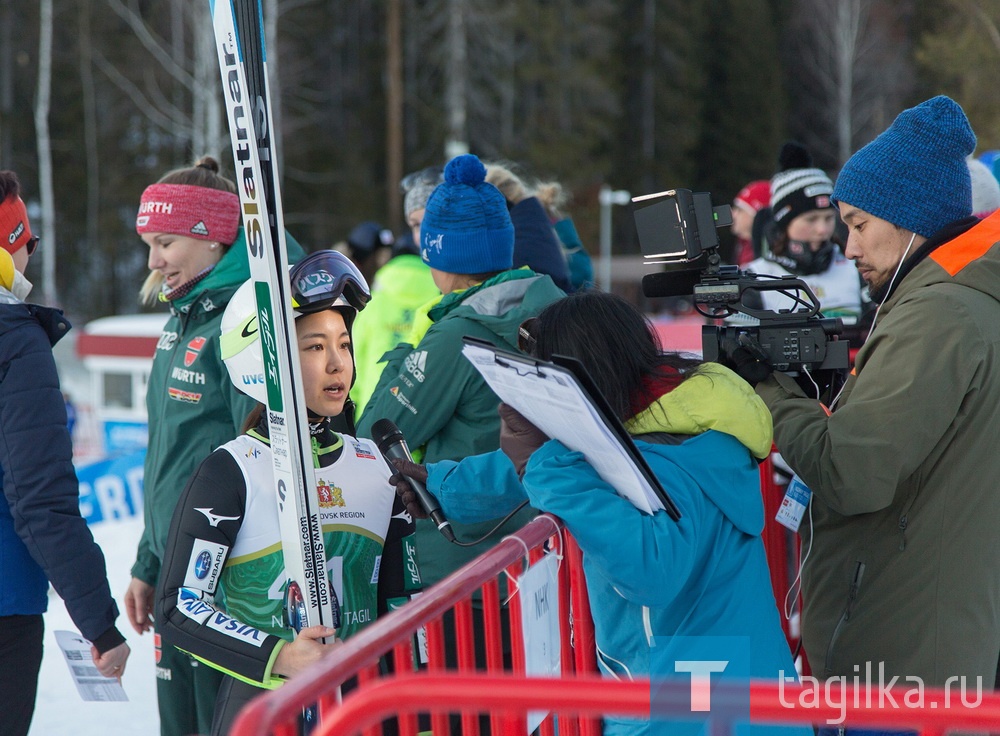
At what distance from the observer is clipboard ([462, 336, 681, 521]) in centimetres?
173

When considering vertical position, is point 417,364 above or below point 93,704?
above

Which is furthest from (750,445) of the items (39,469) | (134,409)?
(134,409)

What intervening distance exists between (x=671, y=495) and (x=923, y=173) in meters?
1.08

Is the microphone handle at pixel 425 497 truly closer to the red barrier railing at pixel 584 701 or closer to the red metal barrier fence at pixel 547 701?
the red metal barrier fence at pixel 547 701

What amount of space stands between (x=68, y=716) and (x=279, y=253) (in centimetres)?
375

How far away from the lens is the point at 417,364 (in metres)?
3.10

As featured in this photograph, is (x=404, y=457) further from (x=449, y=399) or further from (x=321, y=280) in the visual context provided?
(x=449, y=399)

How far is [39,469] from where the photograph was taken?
8.86 feet

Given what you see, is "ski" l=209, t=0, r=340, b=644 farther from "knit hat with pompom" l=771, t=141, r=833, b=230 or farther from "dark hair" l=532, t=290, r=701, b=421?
"knit hat with pompom" l=771, t=141, r=833, b=230

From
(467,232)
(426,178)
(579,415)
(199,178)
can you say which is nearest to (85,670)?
(199,178)

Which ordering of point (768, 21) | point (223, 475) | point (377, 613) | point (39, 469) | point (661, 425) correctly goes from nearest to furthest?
point (661, 425)
point (223, 475)
point (377, 613)
point (39, 469)
point (768, 21)

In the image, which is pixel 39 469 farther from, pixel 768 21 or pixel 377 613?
pixel 768 21

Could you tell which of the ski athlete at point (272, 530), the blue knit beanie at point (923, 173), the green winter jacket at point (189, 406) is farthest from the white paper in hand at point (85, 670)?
the blue knit beanie at point (923, 173)

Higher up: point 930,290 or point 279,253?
point 279,253
